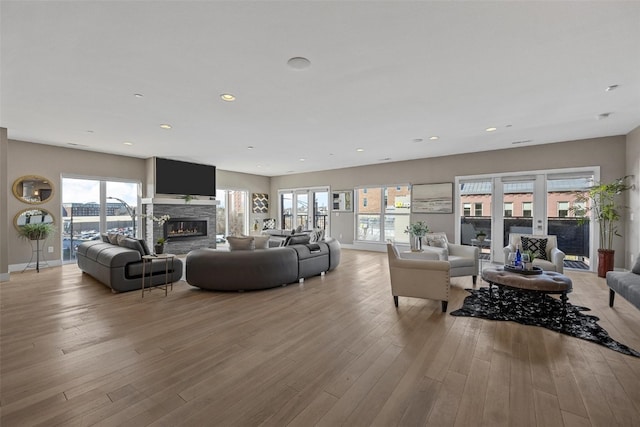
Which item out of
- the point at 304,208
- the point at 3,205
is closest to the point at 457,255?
the point at 304,208

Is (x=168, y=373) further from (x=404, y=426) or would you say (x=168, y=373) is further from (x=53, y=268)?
(x=53, y=268)

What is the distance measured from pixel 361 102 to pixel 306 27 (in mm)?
1697

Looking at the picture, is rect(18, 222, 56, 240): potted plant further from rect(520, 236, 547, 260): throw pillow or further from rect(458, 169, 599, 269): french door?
rect(458, 169, 599, 269): french door

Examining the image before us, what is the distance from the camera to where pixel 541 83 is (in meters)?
3.17

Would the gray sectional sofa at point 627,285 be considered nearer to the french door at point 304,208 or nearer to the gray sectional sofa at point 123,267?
the gray sectional sofa at point 123,267

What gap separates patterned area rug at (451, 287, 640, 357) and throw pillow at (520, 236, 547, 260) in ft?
3.57

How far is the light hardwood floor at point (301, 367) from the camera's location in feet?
5.72

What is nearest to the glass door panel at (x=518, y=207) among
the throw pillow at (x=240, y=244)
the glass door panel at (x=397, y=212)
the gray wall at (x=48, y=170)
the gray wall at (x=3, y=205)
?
the glass door panel at (x=397, y=212)

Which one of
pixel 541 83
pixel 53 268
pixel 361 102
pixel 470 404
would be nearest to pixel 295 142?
pixel 361 102

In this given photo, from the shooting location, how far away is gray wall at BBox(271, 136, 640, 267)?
543cm

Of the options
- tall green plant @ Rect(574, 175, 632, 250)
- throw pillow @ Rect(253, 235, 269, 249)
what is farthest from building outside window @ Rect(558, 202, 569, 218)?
throw pillow @ Rect(253, 235, 269, 249)

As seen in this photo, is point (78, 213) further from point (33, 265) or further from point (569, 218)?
point (569, 218)

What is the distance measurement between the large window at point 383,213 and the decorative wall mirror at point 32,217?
26.4 feet

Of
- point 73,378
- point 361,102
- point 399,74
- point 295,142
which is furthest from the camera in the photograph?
point 295,142
